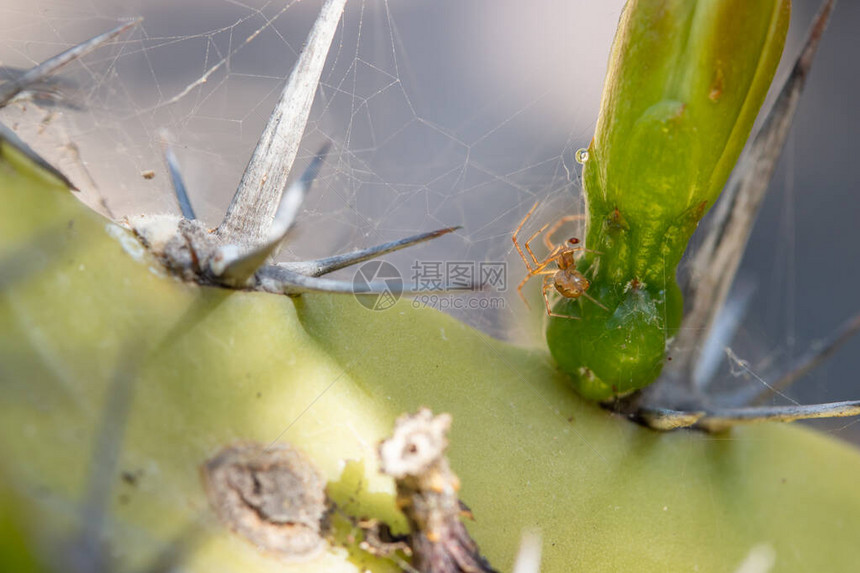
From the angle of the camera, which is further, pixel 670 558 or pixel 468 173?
pixel 468 173

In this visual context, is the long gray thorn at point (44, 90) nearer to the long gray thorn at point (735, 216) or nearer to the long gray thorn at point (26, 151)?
the long gray thorn at point (26, 151)

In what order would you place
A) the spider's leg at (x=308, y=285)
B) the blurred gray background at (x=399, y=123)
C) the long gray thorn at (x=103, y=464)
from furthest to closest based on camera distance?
the blurred gray background at (x=399, y=123) → the spider's leg at (x=308, y=285) → the long gray thorn at (x=103, y=464)

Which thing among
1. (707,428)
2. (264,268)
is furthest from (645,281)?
(264,268)

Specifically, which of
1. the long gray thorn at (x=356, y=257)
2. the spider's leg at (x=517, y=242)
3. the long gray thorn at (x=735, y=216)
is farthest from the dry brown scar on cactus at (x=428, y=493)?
the spider's leg at (x=517, y=242)

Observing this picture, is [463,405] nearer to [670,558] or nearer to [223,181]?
[670,558]

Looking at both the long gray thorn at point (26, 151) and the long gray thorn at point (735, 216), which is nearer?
the long gray thorn at point (26, 151)
